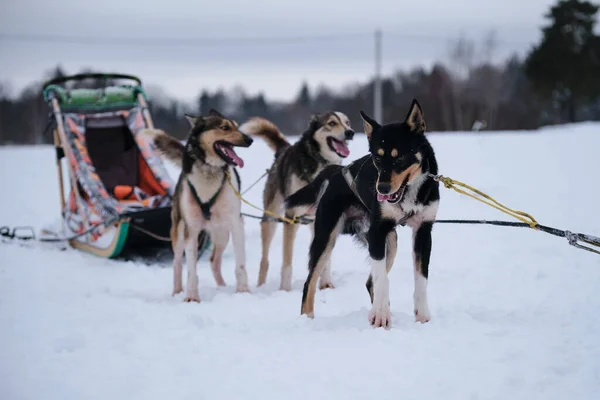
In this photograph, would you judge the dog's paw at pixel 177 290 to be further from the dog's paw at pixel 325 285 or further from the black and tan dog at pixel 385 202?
the black and tan dog at pixel 385 202

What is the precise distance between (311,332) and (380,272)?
1.70ft

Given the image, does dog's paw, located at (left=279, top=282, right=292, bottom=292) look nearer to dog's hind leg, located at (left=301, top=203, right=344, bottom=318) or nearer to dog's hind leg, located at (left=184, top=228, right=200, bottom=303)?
dog's hind leg, located at (left=184, top=228, right=200, bottom=303)

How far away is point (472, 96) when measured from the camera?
36844 millimetres

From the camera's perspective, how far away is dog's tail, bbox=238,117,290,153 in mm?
5718

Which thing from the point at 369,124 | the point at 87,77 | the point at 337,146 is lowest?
the point at 337,146

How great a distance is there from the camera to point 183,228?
5039mm

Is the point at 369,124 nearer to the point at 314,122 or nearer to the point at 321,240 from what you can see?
the point at 321,240

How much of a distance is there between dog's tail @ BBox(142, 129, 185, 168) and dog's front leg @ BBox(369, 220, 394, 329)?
9.59ft

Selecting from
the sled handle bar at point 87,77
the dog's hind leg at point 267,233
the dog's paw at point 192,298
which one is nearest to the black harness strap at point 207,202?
the dog's paw at point 192,298

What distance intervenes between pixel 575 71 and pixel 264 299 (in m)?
29.9

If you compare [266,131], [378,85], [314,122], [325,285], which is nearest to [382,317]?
[325,285]

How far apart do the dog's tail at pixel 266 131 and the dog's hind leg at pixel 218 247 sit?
1.10 metres

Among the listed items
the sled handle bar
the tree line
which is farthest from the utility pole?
the sled handle bar

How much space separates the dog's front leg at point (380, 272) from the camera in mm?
3205
